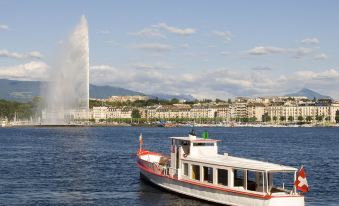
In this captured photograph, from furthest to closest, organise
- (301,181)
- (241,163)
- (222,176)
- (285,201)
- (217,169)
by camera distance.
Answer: (222,176)
(217,169)
(241,163)
(285,201)
(301,181)

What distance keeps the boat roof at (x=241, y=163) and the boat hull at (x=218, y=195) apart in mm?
1207

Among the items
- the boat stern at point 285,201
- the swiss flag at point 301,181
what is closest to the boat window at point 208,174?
the boat stern at point 285,201

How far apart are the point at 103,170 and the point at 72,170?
7.68 feet

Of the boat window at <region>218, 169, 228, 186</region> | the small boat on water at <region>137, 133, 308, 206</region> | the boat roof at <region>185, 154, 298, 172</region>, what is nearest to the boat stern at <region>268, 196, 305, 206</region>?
the small boat on water at <region>137, 133, 308, 206</region>

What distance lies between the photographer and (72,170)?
149ft

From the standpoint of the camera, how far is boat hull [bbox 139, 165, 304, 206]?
25781mm

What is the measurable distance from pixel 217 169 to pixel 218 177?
0.85 m

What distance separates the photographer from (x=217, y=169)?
2930 centimetres

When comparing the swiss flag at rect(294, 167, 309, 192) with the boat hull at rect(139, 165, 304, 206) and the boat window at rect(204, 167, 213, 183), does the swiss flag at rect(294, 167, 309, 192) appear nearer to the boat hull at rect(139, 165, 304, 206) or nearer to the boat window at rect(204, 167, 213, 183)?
the boat hull at rect(139, 165, 304, 206)

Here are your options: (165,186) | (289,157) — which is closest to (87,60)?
(289,157)

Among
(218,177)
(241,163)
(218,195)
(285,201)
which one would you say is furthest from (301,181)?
(218,177)

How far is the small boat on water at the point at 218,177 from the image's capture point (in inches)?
1023

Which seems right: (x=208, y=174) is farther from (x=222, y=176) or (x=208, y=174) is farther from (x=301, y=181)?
(x=301, y=181)

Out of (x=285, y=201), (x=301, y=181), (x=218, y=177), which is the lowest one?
(x=285, y=201)
